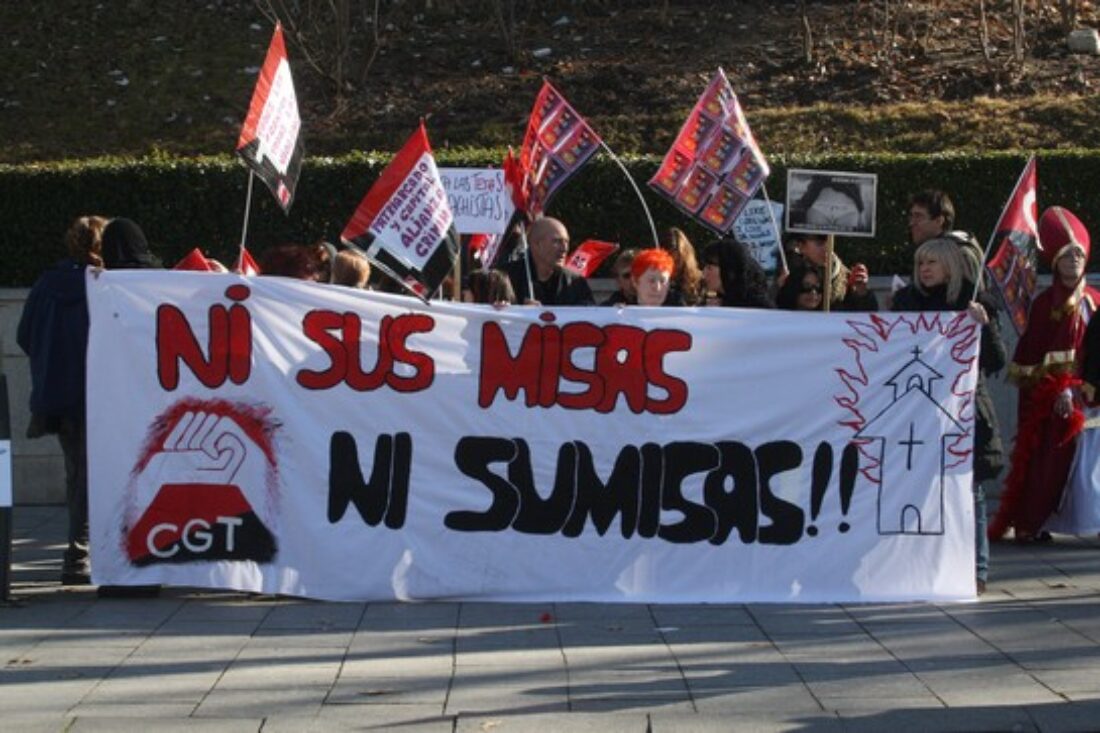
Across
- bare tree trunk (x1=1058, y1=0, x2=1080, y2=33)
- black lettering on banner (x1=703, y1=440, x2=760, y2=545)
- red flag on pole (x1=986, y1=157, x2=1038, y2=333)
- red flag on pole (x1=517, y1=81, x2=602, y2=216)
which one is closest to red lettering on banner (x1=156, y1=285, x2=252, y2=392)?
black lettering on banner (x1=703, y1=440, x2=760, y2=545)

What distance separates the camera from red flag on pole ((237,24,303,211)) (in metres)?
9.16

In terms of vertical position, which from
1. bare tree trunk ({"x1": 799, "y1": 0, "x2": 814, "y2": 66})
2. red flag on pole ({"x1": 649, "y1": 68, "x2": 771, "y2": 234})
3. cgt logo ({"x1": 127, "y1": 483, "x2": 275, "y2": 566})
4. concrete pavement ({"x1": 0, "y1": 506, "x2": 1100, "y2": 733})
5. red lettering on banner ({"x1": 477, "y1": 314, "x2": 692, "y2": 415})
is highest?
bare tree trunk ({"x1": 799, "y1": 0, "x2": 814, "y2": 66})

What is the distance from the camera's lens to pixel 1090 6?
21.6 metres

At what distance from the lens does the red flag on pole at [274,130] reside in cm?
916

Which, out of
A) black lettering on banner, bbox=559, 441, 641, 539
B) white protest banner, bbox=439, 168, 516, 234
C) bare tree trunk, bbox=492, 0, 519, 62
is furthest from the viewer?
bare tree trunk, bbox=492, 0, 519, 62

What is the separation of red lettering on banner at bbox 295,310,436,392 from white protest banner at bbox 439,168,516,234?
3871 mm

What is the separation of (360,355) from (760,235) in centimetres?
444

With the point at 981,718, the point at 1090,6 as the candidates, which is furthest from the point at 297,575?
the point at 1090,6

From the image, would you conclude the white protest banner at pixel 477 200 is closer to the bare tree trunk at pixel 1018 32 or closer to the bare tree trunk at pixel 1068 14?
the bare tree trunk at pixel 1018 32

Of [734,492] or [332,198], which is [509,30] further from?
[734,492]

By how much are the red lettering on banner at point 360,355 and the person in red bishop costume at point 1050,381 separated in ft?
13.0

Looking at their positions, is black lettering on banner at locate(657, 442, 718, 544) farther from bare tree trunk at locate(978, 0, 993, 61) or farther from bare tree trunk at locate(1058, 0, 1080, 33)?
bare tree trunk at locate(1058, 0, 1080, 33)

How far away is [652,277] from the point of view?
9.59m

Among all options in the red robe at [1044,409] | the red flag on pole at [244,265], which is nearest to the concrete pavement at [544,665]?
the red robe at [1044,409]
